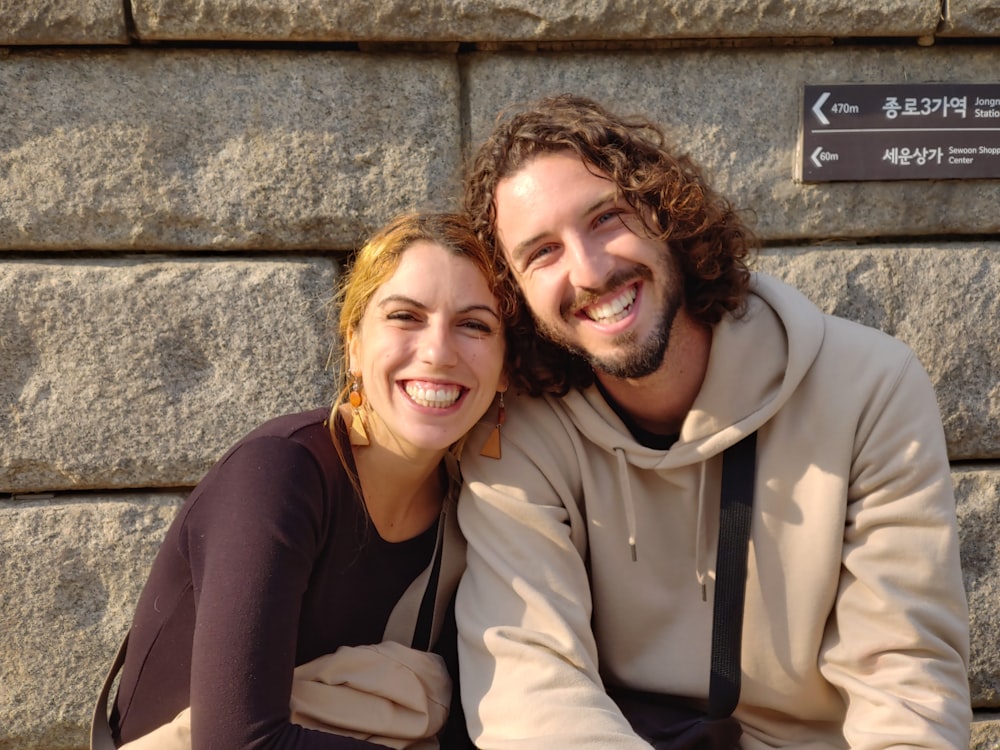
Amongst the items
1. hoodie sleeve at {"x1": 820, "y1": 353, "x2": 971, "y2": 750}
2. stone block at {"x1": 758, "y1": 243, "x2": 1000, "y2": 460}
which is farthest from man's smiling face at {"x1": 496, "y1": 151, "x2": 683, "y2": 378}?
stone block at {"x1": 758, "y1": 243, "x2": 1000, "y2": 460}

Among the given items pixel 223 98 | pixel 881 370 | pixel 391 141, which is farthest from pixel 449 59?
pixel 881 370

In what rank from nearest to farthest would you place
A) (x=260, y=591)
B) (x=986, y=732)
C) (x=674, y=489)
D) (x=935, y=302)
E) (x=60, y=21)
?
(x=260, y=591) < (x=674, y=489) < (x=60, y=21) < (x=935, y=302) < (x=986, y=732)

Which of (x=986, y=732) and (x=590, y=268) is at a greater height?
(x=590, y=268)

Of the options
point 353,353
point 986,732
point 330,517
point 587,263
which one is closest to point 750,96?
point 587,263

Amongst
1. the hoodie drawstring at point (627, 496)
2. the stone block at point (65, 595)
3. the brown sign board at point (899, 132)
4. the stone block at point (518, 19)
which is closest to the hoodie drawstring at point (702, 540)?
the hoodie drawstring at point (627, 496)

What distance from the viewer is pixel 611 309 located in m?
2.18

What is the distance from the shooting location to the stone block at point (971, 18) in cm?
277

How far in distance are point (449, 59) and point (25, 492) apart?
1737 millimetres

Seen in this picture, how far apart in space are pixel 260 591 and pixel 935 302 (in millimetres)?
2106

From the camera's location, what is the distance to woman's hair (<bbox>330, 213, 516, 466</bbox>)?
219 centimetres

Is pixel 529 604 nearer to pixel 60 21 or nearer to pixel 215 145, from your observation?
pixel 215 145

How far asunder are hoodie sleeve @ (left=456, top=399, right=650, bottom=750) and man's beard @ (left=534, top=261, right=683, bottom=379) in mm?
191

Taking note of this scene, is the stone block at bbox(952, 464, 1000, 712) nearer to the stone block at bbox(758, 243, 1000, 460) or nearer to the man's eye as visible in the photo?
the stone block at bbox(758, 243, 1000, 460)

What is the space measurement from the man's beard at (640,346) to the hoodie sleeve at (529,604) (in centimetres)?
19
